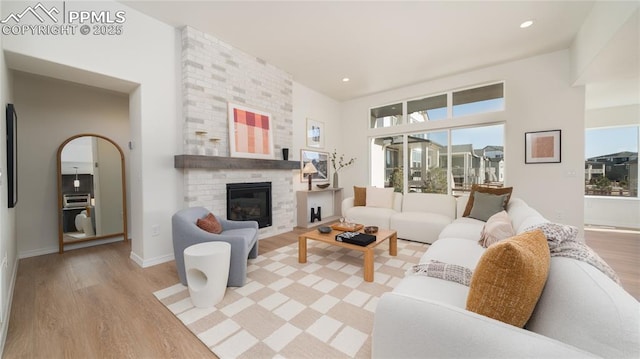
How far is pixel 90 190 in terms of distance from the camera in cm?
375

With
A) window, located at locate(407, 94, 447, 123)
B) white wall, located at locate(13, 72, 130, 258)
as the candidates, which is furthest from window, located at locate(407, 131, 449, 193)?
white wall, located at locate(13, 72, 130, 258)

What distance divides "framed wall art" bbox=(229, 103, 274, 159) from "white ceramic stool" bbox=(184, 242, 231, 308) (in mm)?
1897

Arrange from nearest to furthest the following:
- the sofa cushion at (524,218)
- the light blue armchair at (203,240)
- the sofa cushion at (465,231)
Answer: the sofa cushion at (524,218), the light blue armchair at (203,240), the sofa cushion at (465,231)

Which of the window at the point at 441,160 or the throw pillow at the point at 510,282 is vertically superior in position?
the window at the point at 441,160

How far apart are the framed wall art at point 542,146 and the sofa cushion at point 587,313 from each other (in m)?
3.86

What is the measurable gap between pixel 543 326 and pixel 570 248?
18.6 inches

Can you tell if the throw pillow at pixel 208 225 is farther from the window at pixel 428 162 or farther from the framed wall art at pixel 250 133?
the window at pixel 428 162

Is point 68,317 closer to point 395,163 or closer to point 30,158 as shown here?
point 30,158

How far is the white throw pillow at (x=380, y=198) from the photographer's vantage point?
14.8 feet

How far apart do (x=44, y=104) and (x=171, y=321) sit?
3804 millimetres

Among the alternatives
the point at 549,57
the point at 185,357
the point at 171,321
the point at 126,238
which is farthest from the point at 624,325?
the point at 126,238

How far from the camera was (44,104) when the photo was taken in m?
3.34

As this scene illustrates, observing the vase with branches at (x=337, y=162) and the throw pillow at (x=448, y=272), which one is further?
the vase with branches at (x=337, y=162)

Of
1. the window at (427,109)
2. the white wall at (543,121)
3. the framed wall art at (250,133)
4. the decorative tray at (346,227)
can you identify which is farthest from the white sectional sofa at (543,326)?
the window at (427,109)
